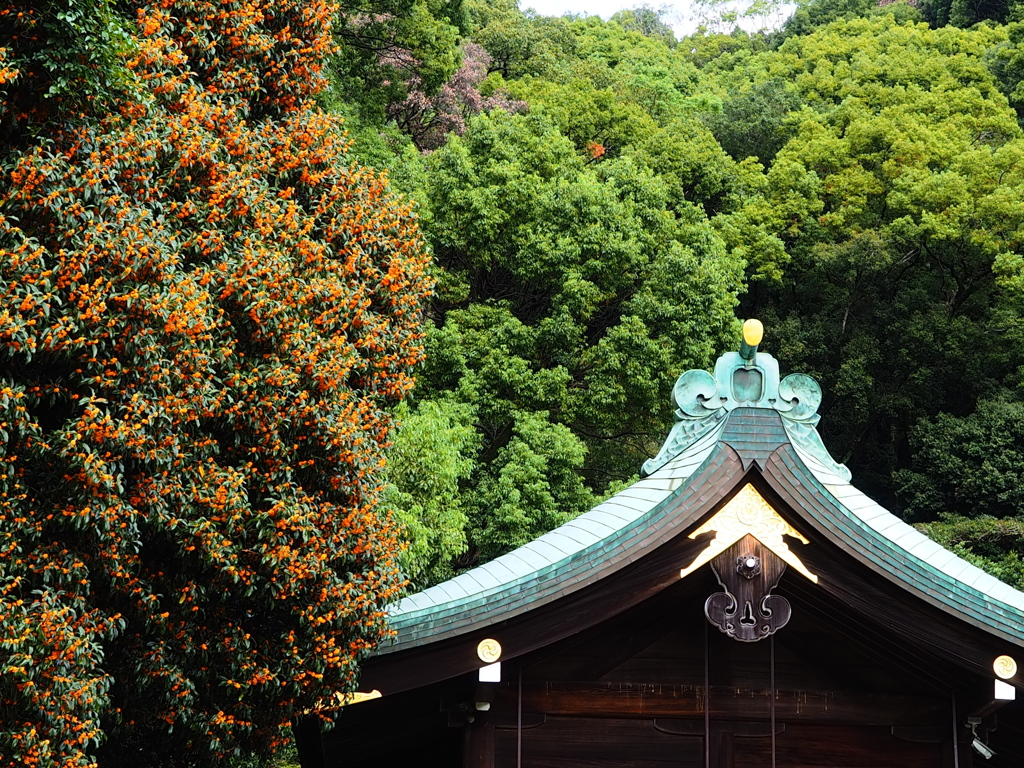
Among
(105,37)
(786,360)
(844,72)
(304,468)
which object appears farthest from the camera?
(844,72)

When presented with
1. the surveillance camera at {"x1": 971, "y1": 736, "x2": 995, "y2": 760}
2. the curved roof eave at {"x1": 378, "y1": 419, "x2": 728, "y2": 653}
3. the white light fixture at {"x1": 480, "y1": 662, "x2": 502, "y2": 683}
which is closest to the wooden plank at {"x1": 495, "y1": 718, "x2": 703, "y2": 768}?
the white light fixture at {"x1": 480, "y1": 662, "x2": 502, "y2": 683}

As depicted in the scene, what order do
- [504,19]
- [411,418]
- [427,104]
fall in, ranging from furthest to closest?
[504,19]
[427,104]
[411,418]

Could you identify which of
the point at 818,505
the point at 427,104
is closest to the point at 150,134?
the point at 818,505

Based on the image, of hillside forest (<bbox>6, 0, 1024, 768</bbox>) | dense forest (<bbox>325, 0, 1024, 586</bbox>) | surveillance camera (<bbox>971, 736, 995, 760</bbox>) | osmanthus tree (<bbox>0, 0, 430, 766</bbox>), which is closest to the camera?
osmanthus tree (<bbox>0, 0, 430, 766</bbox>)

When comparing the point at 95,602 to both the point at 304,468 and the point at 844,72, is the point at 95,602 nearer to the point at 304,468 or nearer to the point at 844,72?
the point at 304,468

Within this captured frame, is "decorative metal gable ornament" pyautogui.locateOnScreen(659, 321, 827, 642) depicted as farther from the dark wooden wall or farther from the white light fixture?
the white light fixture

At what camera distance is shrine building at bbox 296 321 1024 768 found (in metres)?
5.54

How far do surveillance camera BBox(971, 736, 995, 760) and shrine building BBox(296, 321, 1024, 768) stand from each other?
0.6 inches

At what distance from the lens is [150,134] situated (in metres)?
5.52

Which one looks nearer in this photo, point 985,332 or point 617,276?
point 617,276

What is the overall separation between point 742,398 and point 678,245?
49.5ft

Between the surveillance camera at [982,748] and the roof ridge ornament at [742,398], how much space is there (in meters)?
1.58

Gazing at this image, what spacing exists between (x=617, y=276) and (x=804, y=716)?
15089 millimetres

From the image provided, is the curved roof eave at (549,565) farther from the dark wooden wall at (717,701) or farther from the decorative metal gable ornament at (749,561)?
the dark wooden wall at (717,701)
